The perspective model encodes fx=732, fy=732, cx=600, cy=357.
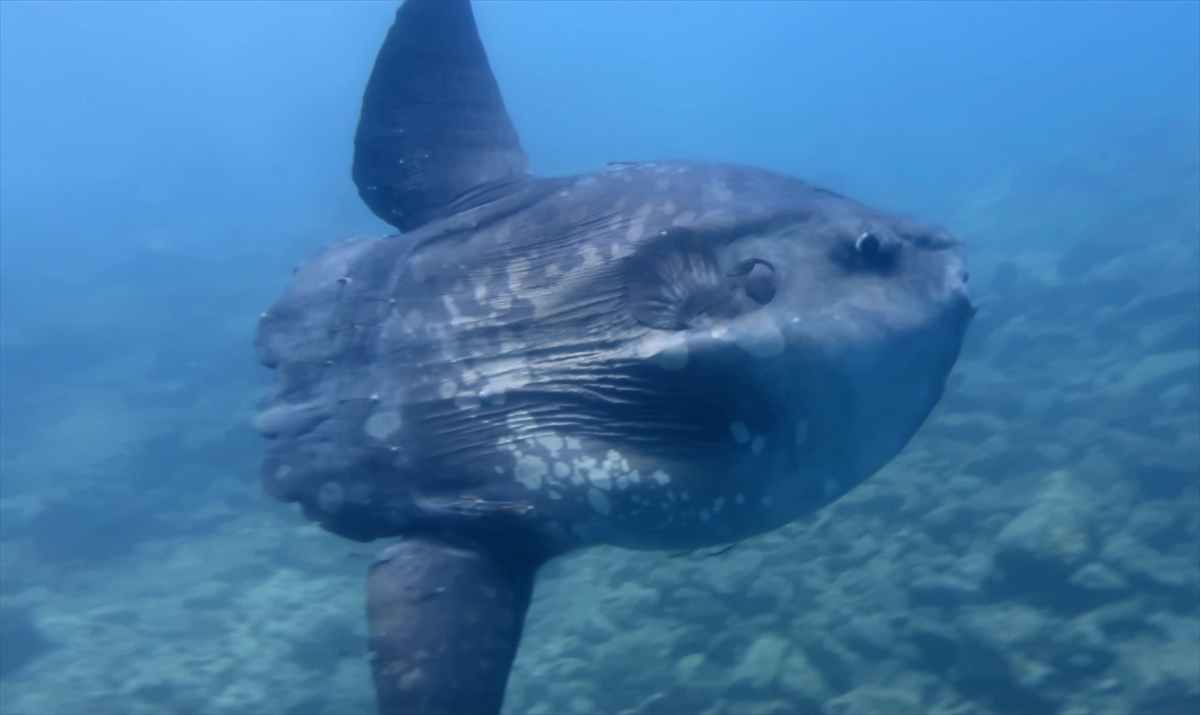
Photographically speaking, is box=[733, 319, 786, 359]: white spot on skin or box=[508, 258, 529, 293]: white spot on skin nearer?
box=[733, 319, 786, 359]: white spot on skin

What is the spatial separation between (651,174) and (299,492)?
2059mm

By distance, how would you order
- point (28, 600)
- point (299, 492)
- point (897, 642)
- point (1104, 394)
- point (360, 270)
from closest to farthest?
point (299, 492)
point (360, 270)
point (897, 642)
point (28, 600)
point (1104, 394)

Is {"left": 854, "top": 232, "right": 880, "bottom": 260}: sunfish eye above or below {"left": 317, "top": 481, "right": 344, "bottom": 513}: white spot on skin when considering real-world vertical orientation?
above

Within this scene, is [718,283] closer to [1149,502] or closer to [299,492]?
[299,492]

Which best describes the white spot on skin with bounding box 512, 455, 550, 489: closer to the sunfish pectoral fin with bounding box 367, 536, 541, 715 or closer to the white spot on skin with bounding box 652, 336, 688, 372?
the sunfish pectoral fin with bounding box 367, 536, 541, 715

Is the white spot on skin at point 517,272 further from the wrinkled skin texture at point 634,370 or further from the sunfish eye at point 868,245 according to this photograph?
the sunfish eye at point 868,245

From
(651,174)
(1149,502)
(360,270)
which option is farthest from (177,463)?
(1149,502)

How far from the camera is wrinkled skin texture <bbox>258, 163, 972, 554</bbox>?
8.71 ft

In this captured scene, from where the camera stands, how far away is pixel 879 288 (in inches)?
107

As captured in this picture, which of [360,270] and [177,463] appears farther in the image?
[177,463]

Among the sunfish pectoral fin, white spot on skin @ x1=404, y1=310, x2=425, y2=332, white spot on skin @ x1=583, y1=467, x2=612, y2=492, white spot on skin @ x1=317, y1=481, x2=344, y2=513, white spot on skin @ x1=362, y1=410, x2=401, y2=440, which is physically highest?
white spot on skin @ x1=404, y1=310, x2=425, y2=332

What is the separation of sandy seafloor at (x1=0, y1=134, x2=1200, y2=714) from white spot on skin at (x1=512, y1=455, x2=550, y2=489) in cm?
90

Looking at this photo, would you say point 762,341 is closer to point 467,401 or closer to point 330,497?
point 467,401

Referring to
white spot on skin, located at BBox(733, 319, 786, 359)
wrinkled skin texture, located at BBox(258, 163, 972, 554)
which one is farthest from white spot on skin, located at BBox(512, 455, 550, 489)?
white spot on skin, located at BBox(733, 319, 786, 359)
